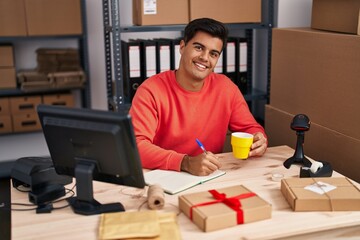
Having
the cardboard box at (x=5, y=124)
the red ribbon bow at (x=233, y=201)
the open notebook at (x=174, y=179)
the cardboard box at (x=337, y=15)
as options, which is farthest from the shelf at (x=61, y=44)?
the red ribbon bow at (x=233, y=201)

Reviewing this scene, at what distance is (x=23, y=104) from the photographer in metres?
3.43

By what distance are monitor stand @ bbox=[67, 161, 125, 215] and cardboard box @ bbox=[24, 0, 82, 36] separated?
2.20m

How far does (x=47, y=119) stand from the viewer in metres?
1.34

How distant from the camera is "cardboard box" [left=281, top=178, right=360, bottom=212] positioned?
133 centimetres

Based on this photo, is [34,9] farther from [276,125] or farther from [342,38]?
[342,38]

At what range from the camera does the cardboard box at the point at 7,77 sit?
10.9ft

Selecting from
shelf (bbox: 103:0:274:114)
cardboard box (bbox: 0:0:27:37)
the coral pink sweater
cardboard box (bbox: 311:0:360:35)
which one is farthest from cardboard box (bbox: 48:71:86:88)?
cardboard box (bbox: 311:0:360:35)

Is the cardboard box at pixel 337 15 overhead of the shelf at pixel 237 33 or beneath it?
overhead

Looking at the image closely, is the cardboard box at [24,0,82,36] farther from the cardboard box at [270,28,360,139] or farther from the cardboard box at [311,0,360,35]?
the cardboard box at [311,0,360,35]

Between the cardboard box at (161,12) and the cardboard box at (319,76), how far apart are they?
57 cm

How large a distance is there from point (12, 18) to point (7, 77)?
0.44m

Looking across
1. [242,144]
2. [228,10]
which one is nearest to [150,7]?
[228,10]

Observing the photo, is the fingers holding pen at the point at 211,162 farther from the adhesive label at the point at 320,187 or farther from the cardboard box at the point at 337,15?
the cardboard box at the point at 337,15

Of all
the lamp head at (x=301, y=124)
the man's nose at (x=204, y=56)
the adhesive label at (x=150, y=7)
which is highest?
the adhesive label at (x=150, y=7)
